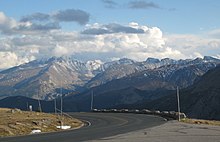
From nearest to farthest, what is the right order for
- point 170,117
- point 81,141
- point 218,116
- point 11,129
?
1. point 81,141
2. point 11,129
3. point 170,117
4. point 218,116

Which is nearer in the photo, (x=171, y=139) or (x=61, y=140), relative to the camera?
(x=171, y=139)

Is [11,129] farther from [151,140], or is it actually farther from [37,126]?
[151,140]

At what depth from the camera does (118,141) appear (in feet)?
121

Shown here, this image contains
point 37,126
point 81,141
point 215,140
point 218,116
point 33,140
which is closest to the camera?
point 215,140

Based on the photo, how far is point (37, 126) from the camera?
61.2 meters

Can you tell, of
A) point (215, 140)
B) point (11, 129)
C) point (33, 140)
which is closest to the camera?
point (215, 140)

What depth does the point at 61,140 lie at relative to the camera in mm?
40219

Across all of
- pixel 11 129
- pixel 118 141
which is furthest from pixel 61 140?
pixel 11 129

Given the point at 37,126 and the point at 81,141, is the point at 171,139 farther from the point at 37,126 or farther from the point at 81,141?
the point at 37,126

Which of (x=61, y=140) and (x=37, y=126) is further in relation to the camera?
(x=37, y=126)

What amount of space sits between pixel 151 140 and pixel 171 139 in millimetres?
1825

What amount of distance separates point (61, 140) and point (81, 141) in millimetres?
2738

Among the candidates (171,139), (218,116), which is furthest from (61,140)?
(218,116)

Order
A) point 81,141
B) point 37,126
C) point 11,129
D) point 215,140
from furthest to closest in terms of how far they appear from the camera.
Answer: point 37,126
point 11,129
point 81,141
point 215,140
